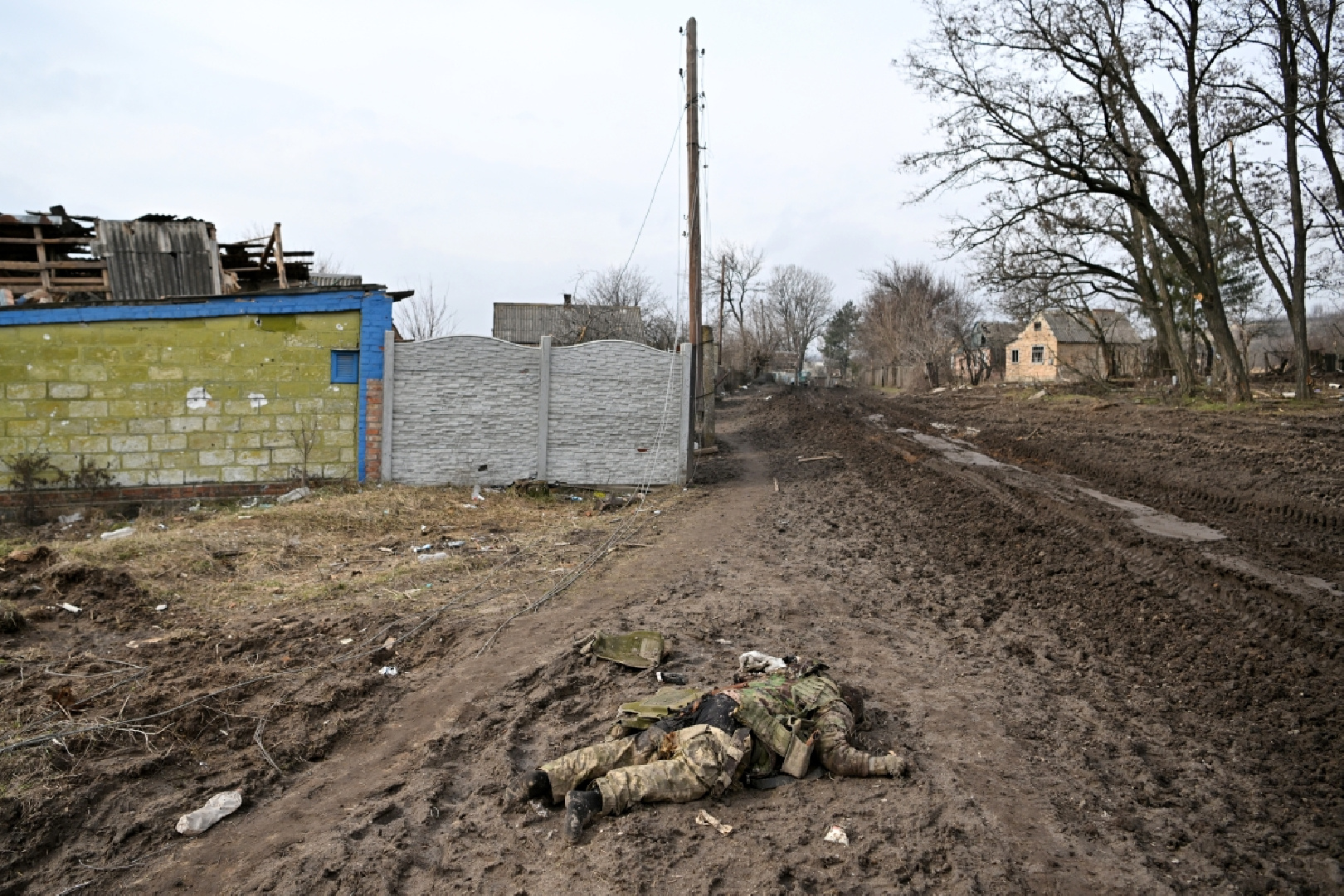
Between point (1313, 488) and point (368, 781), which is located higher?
point (1313, 488)

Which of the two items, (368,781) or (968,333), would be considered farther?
(968,333)

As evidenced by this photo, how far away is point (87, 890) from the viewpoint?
3.23m

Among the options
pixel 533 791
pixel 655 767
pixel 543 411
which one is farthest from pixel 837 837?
pixel 543 411

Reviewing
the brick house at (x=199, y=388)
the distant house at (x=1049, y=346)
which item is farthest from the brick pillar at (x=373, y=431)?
the distant house at (x=1049, y=346)

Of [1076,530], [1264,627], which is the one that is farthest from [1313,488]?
[1264,627]

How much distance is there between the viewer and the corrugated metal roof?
15477 millimetres

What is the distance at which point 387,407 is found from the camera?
38.5ft

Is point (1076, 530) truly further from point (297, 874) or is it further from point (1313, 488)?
point (297, 874)

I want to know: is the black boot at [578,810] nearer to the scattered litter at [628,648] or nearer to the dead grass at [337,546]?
the scattered litter at [628,648]

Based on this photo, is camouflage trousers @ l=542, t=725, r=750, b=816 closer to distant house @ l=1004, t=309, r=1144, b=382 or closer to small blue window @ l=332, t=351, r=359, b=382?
small blue window @ l=332, t=351, r=359, b=382

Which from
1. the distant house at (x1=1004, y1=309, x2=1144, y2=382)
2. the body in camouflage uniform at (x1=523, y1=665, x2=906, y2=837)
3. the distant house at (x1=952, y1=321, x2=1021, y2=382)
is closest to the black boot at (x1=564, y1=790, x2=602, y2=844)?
the body in camouflage uniform at (x1=523, y1=665, x2=906, y2=837)

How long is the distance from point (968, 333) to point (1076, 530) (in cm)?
6246

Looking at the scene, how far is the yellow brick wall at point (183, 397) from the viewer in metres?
10.8

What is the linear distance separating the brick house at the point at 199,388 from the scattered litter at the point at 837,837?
9920 mm
